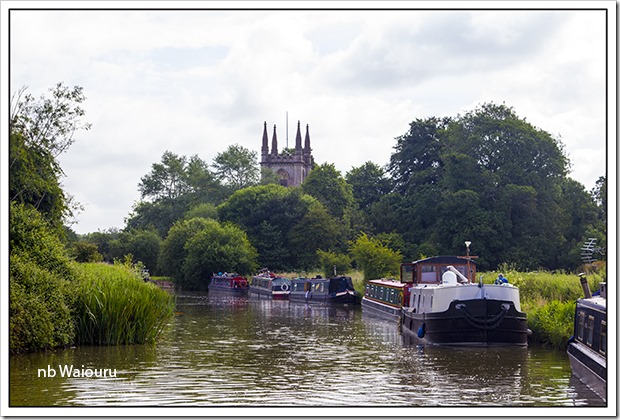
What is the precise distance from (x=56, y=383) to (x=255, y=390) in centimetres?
332

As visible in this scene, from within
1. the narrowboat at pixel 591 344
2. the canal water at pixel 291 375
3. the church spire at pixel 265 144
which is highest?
the church spire at pixel 265 144

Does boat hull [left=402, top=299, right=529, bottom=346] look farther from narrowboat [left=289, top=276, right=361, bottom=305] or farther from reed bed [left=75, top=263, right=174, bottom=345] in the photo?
narrowboat [left=289, top=276, right=361, bottom=305]

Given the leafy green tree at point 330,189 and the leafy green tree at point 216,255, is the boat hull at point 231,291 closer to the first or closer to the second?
the leafy green tree at point 216,255

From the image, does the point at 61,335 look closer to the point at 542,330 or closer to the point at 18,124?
the point at 18,124

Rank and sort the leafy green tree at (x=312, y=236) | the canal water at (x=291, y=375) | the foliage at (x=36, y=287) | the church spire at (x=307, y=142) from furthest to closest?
the church spire at (x=307, y=142) → the leafy green tree at (x=312, y=236) → the foliage at (x=36, y=287) → the canal water at (x=291, y=375)

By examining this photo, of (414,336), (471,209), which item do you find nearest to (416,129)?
(471,209)

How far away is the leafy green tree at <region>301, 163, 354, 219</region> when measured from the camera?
75.2 meters

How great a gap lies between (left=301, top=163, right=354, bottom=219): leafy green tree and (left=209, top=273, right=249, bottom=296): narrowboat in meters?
13.4

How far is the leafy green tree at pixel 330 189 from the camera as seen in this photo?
75.2 meters

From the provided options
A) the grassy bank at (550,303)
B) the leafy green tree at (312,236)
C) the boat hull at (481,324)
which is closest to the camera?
the grassy bank at (550,303)

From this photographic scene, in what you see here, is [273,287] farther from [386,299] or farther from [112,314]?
[112,314]

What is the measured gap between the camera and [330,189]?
77125 millimetres

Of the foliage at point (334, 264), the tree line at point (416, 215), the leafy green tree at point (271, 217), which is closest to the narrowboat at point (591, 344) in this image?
the tree line at point (416, 215)

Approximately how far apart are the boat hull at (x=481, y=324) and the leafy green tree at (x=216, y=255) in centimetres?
4415
